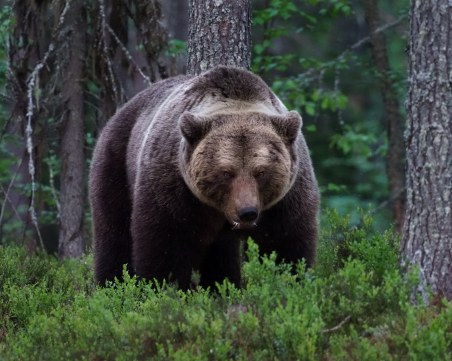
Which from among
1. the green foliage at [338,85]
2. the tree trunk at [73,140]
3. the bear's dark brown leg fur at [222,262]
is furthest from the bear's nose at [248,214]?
the green foliage at [338,85]

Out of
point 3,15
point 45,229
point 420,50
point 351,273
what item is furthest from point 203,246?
point 45,229

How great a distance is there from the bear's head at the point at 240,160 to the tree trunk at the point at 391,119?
7575mm

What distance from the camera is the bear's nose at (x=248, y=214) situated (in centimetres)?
508

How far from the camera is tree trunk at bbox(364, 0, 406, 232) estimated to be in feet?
43.1

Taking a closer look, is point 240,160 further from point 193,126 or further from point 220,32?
point 220,32

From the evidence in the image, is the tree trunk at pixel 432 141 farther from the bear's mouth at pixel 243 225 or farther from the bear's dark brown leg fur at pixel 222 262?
the bear's dark brown leg fur at pixel 222 262

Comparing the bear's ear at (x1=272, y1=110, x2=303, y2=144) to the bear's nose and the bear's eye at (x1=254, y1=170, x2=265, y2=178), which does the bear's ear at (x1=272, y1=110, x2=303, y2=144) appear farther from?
the bear's nose

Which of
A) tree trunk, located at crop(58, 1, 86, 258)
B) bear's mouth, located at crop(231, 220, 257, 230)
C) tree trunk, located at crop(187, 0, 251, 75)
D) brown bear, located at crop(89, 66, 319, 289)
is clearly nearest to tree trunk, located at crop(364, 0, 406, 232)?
tree trunk, located at crop(58, 1, 86, 258)

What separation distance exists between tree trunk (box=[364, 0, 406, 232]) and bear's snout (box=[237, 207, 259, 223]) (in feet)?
26.7

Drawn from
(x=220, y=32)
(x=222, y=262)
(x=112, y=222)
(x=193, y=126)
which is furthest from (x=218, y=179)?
(x=220, y=32)

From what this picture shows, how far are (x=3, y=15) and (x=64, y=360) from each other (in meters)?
7.34

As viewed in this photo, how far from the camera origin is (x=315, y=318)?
4.29 meters

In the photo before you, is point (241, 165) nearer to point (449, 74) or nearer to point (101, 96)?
point (449, 74)

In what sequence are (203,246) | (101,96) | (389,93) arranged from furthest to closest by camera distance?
1. (389,93)
2. (101,96)
3. (203,246)
